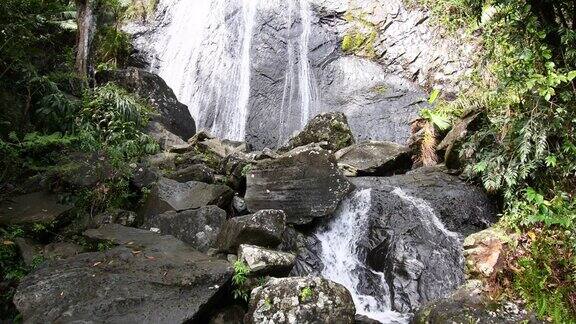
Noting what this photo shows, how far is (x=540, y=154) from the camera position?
5.36 metres

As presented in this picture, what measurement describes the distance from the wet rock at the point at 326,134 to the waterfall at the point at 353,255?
308 centimetres

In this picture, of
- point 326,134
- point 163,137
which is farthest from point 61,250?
point 326,134

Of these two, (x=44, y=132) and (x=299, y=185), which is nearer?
(x=44, y=132)

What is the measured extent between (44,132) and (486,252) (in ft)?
22.3

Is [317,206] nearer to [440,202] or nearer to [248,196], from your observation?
[248,196]

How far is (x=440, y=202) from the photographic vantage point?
7.04 m

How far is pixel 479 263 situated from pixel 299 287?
243 cm

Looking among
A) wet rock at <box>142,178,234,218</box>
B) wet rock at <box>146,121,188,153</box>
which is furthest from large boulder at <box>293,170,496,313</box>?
wet rock at <box>146,121,188,153</box>

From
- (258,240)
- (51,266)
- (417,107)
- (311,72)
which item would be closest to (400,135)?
(417,107)

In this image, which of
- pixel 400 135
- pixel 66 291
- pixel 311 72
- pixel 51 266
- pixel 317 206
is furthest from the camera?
pixel 311 72

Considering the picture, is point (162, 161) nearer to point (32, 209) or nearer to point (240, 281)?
point (32, 209)

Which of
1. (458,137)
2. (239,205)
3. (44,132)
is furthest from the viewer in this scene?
(458,137)

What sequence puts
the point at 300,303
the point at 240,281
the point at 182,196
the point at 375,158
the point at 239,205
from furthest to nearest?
1. the point at 375,158
2. the point at 239,205
3. the point at 182,196
4. the point at 240,281
5. the point at 300,303

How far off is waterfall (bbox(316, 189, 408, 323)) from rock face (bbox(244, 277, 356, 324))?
46.4 inches
